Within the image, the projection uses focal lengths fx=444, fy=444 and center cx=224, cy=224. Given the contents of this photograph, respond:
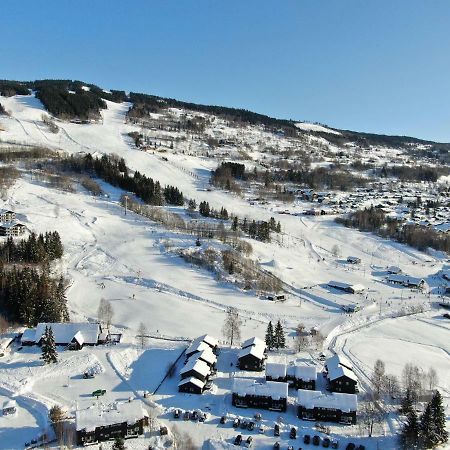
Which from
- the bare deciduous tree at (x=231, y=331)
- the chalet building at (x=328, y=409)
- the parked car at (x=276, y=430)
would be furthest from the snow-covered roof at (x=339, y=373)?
the bare deciduous tree at (x=231, y=331)

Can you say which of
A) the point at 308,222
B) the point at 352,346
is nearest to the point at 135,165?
the point at 308,222

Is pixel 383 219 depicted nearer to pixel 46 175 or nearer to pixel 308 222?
pixel 308 222

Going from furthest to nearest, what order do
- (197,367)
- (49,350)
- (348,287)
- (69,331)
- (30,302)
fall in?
1. (348,287)
2. (30,302)
3. (69,331)
4. (49,350)
5. (197,367)

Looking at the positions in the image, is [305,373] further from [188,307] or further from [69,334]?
[69,334]

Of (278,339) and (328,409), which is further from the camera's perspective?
(278,339)

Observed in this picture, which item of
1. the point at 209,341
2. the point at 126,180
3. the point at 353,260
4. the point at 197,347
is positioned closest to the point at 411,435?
the point at 197,347

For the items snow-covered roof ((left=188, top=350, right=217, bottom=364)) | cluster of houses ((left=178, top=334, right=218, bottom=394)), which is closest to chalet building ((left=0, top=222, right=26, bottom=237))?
cluster of houses ((left=178, top=334, right=218, bottom=394))

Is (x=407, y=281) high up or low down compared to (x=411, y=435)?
up

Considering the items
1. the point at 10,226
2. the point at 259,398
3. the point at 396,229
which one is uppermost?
the point at 396,229
